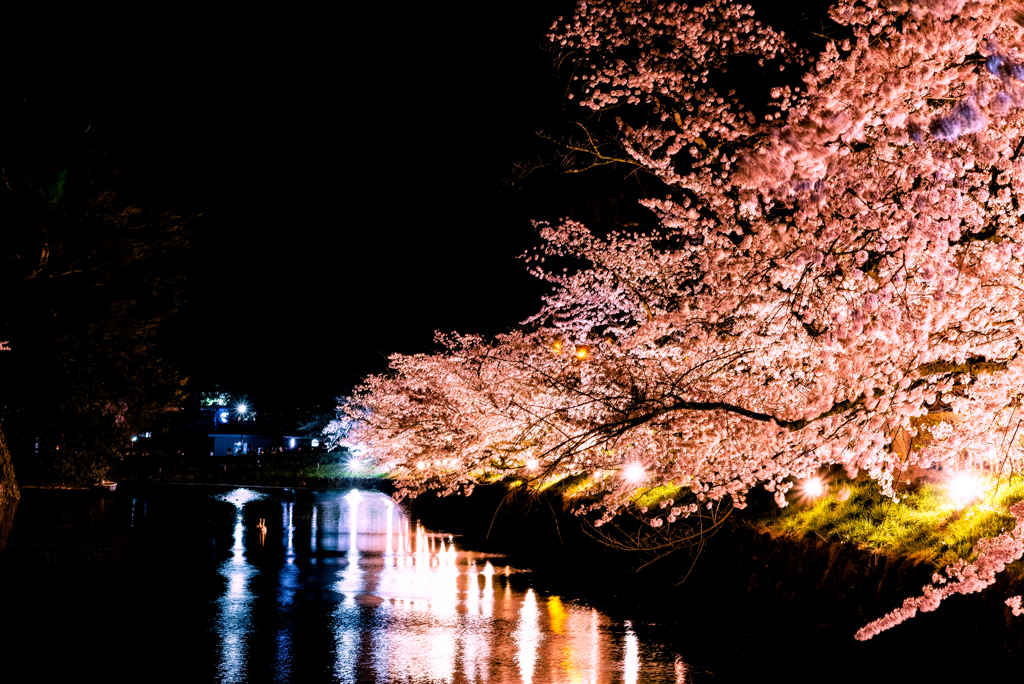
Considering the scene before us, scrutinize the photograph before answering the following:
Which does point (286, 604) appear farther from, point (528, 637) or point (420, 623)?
point (528, 637)

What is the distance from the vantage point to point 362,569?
16.9 metres

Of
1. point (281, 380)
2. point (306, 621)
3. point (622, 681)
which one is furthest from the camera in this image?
point (281, 380)

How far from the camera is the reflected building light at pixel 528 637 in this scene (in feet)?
29.8

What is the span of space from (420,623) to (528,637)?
158cm

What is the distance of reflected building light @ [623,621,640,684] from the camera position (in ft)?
29.2

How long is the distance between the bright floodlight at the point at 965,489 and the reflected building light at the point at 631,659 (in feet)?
12.9

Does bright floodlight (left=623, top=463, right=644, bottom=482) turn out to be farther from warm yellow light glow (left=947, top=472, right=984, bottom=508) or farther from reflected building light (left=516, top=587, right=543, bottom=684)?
warm yellow light glow (left=947, top=472, right=984, bottom=508)

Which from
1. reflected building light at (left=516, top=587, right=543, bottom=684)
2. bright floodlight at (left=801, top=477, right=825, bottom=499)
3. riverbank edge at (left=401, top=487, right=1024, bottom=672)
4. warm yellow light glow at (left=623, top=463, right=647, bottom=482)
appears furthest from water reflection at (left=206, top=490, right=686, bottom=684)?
bright floodlight at (left=801, top=477, right=825, bottom=499)

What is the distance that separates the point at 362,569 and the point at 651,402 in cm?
948

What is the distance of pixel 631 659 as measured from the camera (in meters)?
9.70

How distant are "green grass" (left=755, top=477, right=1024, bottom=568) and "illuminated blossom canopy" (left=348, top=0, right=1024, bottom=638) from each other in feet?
1.38

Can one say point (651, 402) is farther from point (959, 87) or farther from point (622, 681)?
point (959, 87)

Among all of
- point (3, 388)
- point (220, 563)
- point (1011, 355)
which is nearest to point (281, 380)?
point (3, 388)

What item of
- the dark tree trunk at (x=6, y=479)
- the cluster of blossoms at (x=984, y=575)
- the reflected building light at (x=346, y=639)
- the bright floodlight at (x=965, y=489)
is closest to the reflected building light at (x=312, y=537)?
the reflected building light at (x=346, y=639)
